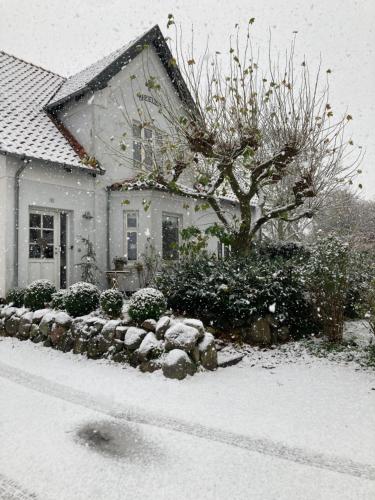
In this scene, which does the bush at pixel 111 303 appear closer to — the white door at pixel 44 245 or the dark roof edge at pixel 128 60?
the white door at pixel 44 245

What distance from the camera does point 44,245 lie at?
9.57 meters

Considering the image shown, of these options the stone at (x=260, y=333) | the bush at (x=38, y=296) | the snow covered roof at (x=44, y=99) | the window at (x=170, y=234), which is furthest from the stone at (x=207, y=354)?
the window at (x=170, y=234)

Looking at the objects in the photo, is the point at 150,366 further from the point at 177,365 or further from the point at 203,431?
the point at 203,431

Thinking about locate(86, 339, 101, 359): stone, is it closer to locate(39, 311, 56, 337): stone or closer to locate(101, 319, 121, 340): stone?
locate(101, 319, 121, 340): stone

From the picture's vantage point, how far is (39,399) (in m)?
4.34

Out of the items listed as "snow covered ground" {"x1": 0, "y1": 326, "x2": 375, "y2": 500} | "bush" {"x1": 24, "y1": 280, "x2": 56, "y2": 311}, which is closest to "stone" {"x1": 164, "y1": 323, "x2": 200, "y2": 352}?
"snow covered ground" {"x1": 0, "y1": 326, "x2": 375, "y2": 500}

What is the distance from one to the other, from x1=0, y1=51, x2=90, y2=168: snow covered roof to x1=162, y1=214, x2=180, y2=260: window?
3.05 metres

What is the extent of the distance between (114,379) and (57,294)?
2.80 m

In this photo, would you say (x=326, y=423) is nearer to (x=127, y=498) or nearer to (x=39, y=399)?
(x=127, y=498)

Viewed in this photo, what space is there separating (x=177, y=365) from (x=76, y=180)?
6.81 m

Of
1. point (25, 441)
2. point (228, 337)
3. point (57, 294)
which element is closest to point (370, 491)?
point (25, 441)

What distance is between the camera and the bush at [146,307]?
19.3 ft

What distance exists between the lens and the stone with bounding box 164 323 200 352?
513cm

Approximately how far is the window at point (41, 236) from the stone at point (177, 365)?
567cm
